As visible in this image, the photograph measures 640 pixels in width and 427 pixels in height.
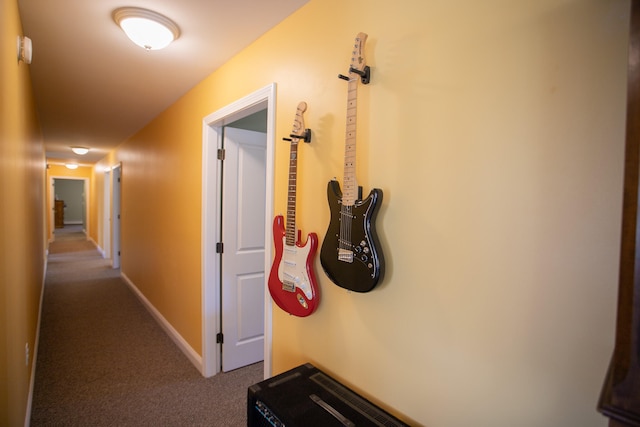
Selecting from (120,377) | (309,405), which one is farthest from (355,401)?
(120,377)

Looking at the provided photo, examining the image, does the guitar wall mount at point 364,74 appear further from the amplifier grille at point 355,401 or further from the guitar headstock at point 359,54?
the amplifier grille at point 355,401

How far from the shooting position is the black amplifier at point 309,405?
1.06 meters

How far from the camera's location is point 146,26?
5.32ft

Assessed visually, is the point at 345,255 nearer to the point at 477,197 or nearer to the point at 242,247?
the point at 477,197

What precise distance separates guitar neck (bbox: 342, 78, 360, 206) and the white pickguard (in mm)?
367

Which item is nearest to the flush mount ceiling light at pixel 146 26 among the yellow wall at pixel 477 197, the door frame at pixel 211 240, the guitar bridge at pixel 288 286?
the door frame at pixel 211 240

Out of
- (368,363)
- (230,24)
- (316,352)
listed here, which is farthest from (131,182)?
(368,363)

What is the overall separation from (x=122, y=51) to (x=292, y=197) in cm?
157

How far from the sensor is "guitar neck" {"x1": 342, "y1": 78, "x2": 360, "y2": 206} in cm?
120

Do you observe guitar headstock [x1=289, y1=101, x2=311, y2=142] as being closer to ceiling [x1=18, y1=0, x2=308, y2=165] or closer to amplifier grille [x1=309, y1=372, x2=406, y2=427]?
ceiling [x1=18, y1=0, x2=308, y2=165]

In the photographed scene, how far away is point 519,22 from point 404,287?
0.85 m

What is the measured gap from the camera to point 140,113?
11.3 ft

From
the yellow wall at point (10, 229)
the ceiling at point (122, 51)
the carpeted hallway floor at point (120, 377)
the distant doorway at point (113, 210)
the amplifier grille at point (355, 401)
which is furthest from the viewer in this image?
the distant doorway at point (113, 210)

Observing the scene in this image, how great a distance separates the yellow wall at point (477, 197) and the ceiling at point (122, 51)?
0.48 meters
